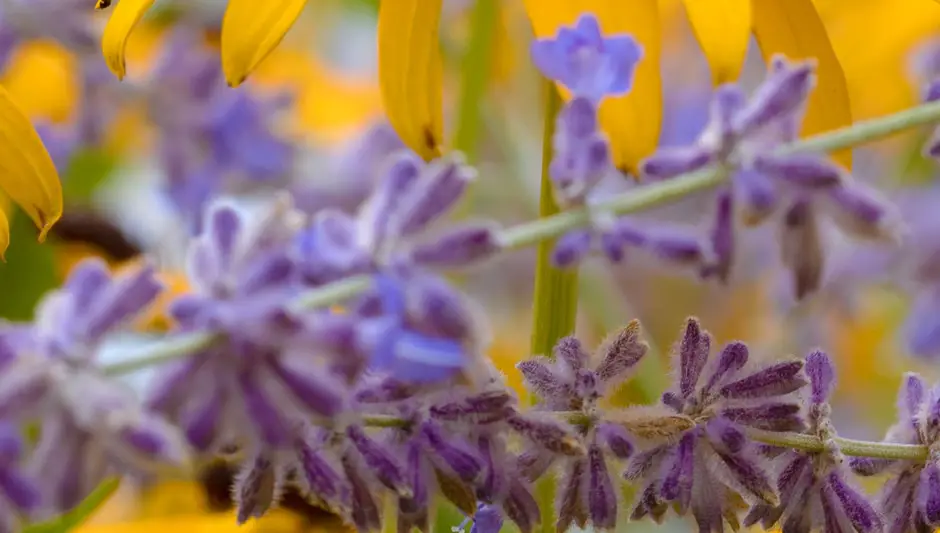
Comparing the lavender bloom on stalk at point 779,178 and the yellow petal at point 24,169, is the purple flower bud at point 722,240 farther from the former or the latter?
the yellow petal at point 24,169

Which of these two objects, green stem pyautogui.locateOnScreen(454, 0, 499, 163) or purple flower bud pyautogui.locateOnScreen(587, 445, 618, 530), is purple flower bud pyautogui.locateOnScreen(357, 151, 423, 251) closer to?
purple flower bud pyautogui.locateOnScreen(587, 445, 618, 530)

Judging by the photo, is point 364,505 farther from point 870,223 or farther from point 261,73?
point 261,73

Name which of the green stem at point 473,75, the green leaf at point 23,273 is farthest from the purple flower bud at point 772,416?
the green leaf at point 23,273

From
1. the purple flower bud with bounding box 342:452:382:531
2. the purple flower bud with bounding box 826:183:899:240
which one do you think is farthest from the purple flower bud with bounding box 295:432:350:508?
Result: the purple flower bud with bounding box 826:183:899:240

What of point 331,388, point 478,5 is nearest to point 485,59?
point 478,5

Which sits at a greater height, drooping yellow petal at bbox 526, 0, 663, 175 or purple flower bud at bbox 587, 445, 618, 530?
drooping yellow petal at bbox 526, 0, 663, 175

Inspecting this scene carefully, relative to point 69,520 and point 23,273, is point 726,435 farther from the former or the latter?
point 23,273
